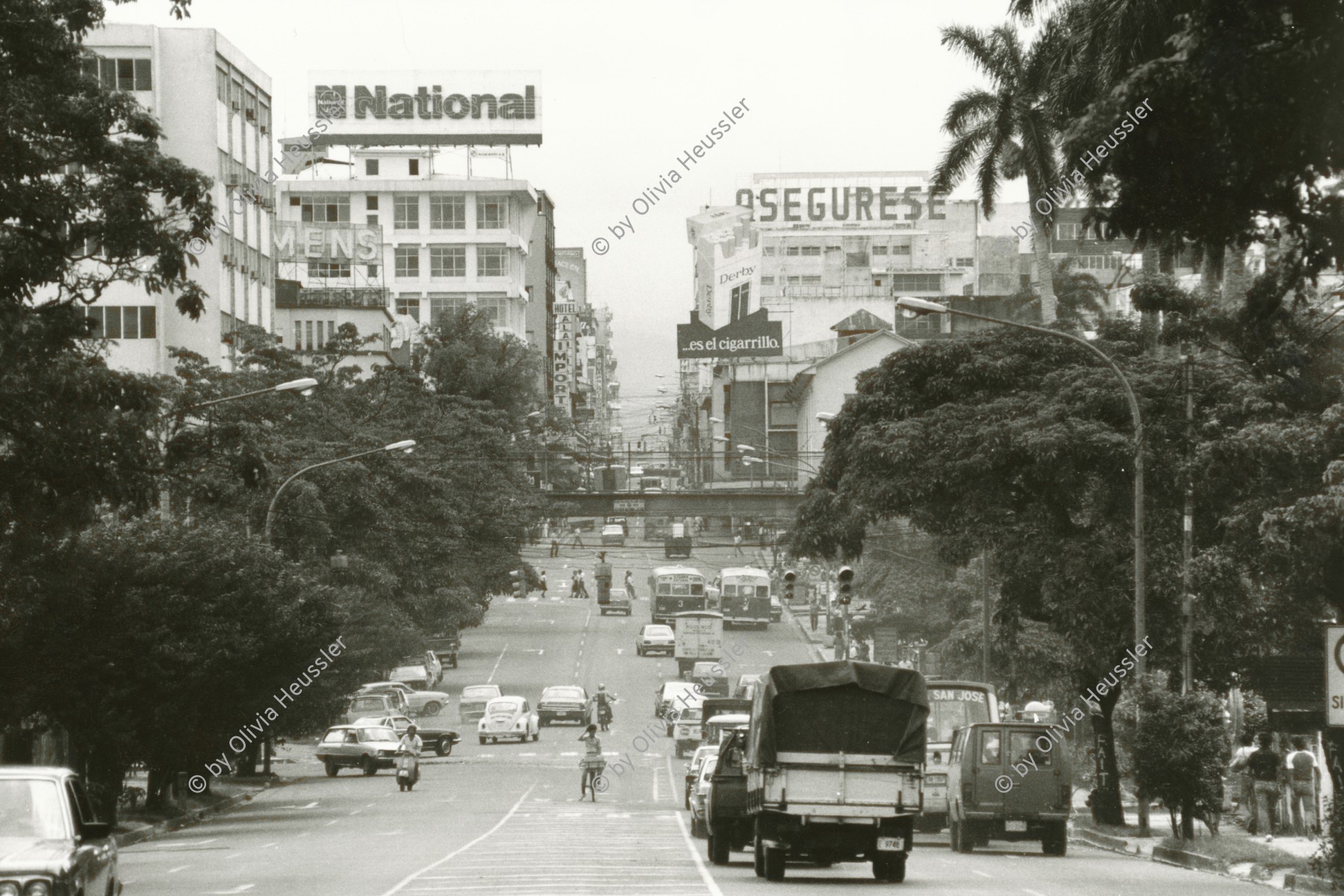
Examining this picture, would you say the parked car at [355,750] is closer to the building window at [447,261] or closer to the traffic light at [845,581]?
the traffic light at [845,581]

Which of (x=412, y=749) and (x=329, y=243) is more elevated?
(x=329, y=243)

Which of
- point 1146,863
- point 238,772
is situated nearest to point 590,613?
point 238,772

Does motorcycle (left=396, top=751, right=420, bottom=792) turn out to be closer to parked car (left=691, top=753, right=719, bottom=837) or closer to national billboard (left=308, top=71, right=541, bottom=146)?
parked car (left=691, top=753, right=719, bottom=837)

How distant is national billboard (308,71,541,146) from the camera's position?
13562cm

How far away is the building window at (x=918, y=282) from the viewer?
13812cm

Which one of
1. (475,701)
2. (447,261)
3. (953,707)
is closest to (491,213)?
(447,261)

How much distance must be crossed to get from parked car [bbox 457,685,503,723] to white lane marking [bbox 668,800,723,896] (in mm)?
32923

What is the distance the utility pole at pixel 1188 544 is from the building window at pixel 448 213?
122m

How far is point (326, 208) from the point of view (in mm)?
148750

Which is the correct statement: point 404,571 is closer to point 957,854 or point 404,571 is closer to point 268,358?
point 268,358

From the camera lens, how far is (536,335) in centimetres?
17175

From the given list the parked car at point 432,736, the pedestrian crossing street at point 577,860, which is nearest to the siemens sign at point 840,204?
the parked car at point 432,736

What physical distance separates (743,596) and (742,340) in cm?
3532

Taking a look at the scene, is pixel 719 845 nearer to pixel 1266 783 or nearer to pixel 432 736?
pixel 1266 783
